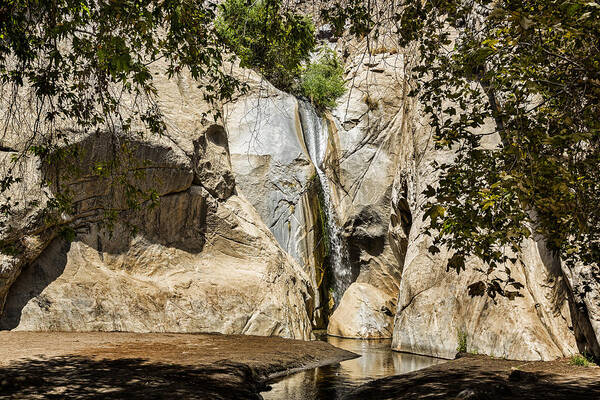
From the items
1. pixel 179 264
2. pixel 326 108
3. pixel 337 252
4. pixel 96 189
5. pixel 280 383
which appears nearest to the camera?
pixel 280 383

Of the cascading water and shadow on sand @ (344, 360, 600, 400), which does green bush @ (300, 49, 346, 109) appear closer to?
the cascading water

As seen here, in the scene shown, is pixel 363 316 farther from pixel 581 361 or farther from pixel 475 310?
pixel 581 361

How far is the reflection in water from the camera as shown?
8.80m

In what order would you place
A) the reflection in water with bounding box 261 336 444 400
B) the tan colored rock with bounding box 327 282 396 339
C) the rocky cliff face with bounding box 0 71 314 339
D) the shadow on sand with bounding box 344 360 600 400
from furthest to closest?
the tan colored rock with bounding box 327 282 396 339 < the rocky cliff face with bounding box 0 71 314 339 < the reflection in water with bounding box 261 336 444 400 < the shadow on sand with bounding box 344 360 600 400

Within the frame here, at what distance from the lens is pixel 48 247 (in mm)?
12477

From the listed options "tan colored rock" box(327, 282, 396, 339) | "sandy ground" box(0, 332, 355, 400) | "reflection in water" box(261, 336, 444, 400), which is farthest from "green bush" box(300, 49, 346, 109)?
"sandy ground" box(0, 332, 355, 400)

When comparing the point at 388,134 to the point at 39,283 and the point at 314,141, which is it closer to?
the point at 314,141

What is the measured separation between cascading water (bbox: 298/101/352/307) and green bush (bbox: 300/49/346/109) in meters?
0.56

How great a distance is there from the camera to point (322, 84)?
76.2ft

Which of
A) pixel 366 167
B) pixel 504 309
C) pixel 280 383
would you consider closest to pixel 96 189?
pixel 280 383

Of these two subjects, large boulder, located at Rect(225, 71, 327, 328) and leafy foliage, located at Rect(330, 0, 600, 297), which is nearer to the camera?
leafy foliage, located at Rect(330, 0, 600, 297)

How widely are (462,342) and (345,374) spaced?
11.3 feet

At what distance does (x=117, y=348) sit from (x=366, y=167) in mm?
14250

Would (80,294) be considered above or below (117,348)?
above
